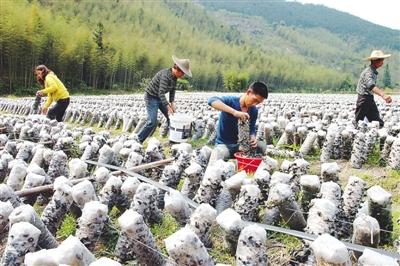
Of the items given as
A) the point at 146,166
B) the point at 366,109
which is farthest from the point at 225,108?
the point at 366,109

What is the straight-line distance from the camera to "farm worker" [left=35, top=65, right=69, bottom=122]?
8367 millimetres

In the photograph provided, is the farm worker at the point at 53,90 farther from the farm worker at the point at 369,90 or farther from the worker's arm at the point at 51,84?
the farm worker at the point at 369,90

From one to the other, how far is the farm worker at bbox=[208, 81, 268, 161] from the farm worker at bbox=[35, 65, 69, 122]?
4.07 meters

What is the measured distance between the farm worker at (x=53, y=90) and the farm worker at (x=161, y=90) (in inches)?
76.7

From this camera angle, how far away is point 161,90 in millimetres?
7180

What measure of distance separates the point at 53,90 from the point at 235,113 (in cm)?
464

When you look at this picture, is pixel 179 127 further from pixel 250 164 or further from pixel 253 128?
pixel 250 164

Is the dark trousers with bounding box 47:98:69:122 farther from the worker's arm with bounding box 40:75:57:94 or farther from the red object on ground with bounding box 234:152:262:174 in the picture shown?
the red object on ground with bounding box 234:152:262:174

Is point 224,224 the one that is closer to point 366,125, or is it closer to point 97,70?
point 366,125

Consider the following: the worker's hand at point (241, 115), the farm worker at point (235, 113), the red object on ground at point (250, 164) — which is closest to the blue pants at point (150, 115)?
the farm worker at point (235, 113)

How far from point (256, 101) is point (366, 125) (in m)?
2.30

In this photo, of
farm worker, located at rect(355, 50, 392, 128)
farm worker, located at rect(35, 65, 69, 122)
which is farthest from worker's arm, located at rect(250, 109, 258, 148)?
farm worker, located at rect(35, 65, 69, 122)

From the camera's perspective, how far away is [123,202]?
349cm

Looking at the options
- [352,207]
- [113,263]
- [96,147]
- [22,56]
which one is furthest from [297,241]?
[22,56]
